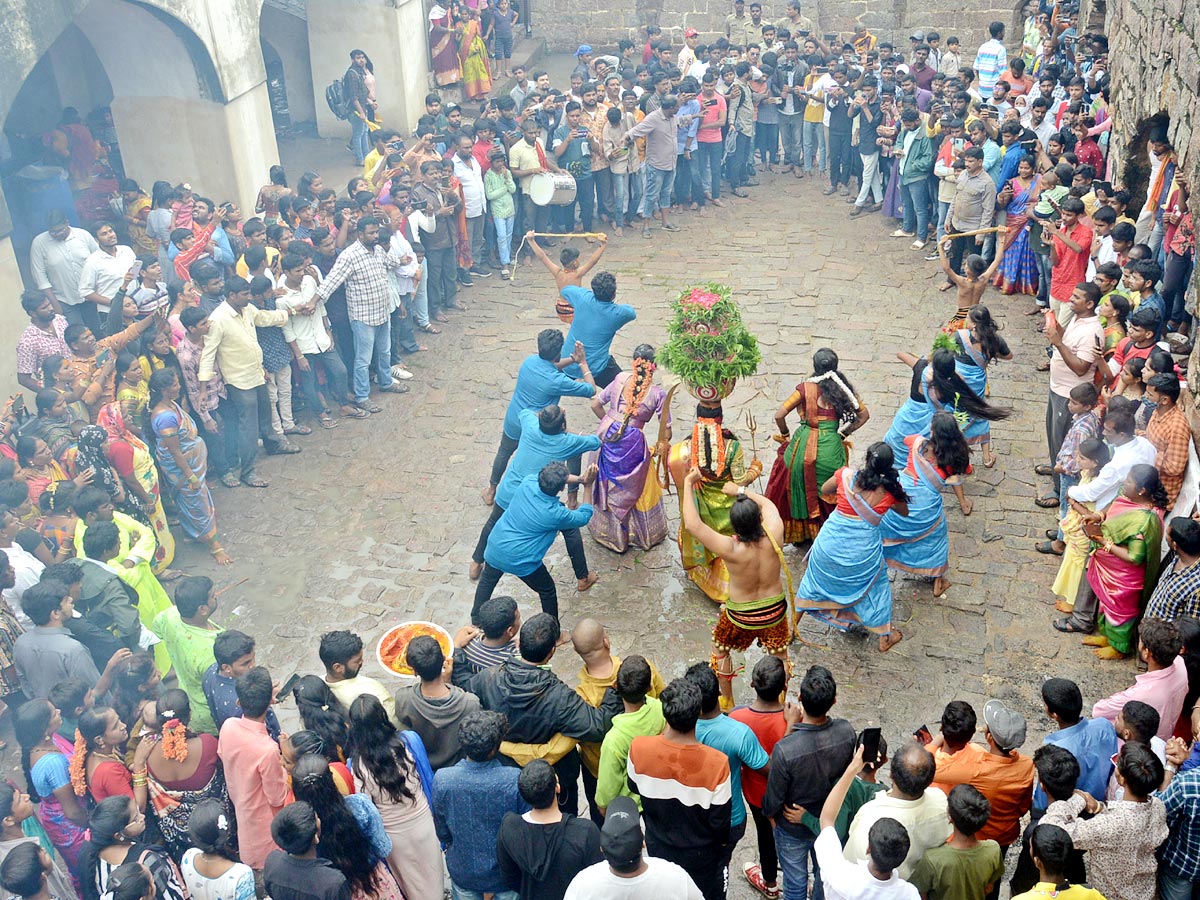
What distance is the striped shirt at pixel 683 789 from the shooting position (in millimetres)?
4695

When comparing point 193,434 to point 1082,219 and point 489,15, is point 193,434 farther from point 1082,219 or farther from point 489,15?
point 489,15

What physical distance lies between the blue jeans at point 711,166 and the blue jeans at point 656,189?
0.58 m

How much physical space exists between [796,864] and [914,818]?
0.92 meters

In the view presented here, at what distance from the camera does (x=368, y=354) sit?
10.5 m

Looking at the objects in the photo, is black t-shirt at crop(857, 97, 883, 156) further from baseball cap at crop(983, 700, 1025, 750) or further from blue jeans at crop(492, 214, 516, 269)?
baseball cap at crop(983, 700, 1025, 750)

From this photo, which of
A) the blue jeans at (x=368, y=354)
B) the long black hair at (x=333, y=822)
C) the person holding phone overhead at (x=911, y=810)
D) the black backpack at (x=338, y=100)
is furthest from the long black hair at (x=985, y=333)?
the black backpack at (x=338, y=100)

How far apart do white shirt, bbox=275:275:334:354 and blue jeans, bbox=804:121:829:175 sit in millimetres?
8572

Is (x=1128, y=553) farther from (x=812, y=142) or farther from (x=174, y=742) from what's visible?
(x=812, y=142)

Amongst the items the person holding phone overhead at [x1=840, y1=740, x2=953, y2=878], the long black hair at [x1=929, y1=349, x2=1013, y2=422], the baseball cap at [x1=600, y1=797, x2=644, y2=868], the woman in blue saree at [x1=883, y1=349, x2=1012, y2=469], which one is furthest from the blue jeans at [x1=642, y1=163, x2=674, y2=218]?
the baseball cap at [x1=600, y1=797, x2=644, y2=868]

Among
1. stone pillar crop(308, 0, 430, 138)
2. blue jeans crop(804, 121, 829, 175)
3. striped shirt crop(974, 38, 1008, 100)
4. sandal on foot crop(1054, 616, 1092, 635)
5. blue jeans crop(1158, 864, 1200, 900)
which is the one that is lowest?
sandal on foot crop(1054, 616, 1092, 635)

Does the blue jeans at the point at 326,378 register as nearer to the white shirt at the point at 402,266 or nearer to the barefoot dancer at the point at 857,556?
the white shirt at the point at 402,266

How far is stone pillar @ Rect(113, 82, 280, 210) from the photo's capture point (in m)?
12.3

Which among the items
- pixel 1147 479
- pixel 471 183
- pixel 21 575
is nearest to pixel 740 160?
pixel 471 183

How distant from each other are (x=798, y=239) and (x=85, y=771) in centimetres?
1098
